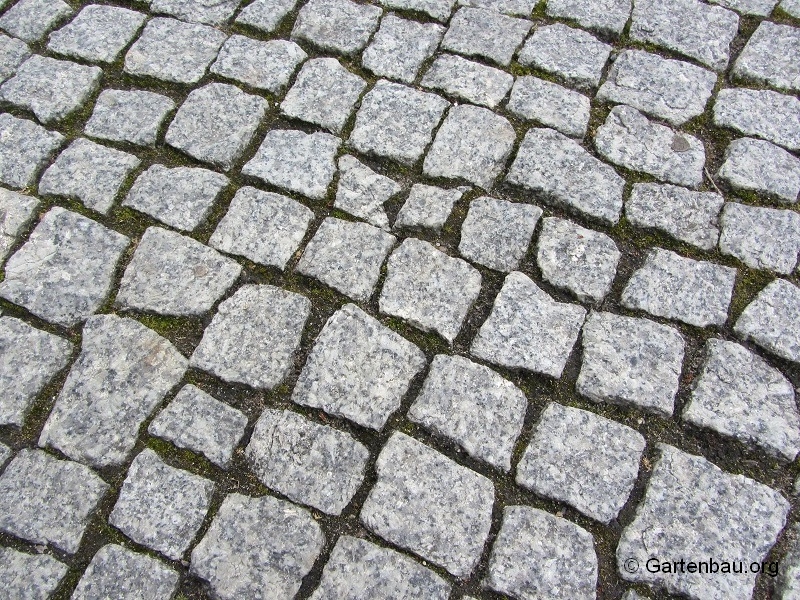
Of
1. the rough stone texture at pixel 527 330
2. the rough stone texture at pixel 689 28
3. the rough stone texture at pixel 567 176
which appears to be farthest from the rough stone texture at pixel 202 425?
the rough stone texture at pixel 689 28

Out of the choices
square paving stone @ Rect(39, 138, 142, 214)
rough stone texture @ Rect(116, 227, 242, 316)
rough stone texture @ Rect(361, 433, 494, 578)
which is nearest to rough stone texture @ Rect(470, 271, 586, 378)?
rough stone texture @ Rect(361, 433, 494, 578)

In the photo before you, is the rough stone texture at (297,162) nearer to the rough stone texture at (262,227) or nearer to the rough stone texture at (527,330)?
Answer: the rough stone texture at (262,227)

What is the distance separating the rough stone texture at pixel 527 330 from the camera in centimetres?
232

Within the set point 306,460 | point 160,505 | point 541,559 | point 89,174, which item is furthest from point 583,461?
point 89,174

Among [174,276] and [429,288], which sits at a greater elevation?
[429,288]

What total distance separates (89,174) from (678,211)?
2259 millimetres

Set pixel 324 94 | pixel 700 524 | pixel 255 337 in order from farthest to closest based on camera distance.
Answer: pixel 324 94 → pixel 255 337 → pixel 700 524

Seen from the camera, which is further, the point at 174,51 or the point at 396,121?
the point at 174,51

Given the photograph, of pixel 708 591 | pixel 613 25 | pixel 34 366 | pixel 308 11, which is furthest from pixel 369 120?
pixel 708 591

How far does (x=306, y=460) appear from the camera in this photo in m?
2.13

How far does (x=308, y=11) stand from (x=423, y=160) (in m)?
1.01

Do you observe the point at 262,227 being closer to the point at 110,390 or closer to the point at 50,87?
the point at 110,390

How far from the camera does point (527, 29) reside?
10.3 ft

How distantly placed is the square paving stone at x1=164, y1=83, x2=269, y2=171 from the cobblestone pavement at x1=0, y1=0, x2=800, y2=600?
1 cm
